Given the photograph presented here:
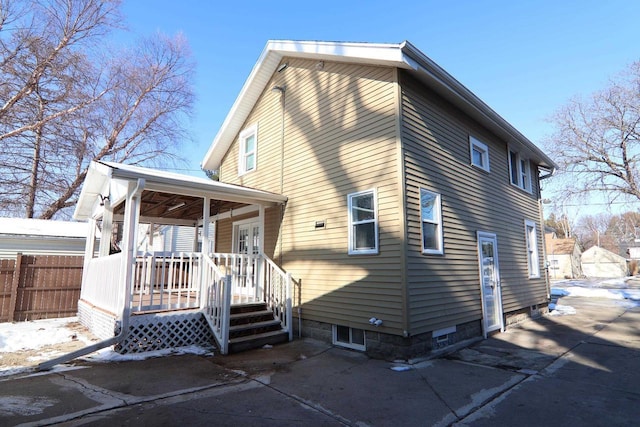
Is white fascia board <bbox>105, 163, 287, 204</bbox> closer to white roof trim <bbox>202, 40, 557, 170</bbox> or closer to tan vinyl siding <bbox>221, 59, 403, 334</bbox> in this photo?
tan vinyl siding <bbox>221, 59, 403, 334</bbox>

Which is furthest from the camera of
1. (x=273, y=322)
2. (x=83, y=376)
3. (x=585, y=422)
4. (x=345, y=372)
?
(x=273, y=322)

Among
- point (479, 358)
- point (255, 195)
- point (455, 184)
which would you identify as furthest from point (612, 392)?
point (255, 195)

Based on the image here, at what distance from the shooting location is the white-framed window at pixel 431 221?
650cm

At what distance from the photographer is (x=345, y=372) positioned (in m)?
5.23

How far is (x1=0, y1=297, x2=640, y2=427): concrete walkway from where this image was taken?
11.8 feet

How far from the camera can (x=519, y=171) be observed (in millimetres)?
10984

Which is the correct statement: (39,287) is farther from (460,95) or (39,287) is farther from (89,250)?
(460,95)

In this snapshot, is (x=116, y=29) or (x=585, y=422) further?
(x=116, y=29)

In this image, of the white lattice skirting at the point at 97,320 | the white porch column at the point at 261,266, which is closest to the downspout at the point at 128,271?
the white lattice skirting at the point at 97,320

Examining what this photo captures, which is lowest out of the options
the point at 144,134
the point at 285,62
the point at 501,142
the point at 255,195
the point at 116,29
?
the point at 255,195

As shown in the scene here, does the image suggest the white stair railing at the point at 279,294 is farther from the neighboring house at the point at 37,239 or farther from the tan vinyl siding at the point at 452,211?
the neighboring house at the point at 37,239

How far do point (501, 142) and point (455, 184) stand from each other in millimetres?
3596

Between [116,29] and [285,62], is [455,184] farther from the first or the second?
[116,29]

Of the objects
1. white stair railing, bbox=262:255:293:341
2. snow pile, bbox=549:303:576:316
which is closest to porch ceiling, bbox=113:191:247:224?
white stair railing, bbox=262:255:293:341
